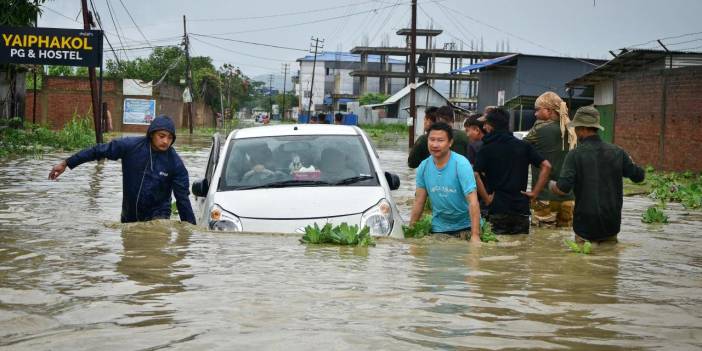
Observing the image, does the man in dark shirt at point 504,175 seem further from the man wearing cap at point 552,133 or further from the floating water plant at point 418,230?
the man wearing cap at point 552,133

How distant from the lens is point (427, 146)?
10727 mm

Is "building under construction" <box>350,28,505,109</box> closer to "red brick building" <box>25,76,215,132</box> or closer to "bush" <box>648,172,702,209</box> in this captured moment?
"red brick building" <box>25,76,215,132</box>

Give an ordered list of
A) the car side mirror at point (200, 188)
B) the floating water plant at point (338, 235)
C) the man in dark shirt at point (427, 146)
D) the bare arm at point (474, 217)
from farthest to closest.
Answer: the man in dark shirt at point (427, 146) → the car side mirror at point (200, 188) → the bare arm at point (474, 217) → the floating water plant at point (338, 235)

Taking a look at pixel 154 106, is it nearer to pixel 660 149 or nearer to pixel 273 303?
pixel 660 149

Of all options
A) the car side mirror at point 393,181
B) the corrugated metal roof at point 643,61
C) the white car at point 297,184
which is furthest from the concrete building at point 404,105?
the car side mirror at point 393,181

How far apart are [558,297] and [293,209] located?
3091 millimetres

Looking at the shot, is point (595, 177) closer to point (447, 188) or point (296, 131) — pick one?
point (447, 188)

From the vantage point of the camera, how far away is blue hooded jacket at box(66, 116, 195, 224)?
29.8 feet

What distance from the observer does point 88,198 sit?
16.2 meters

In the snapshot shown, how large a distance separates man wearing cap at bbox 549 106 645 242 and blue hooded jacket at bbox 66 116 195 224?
3.51 meters

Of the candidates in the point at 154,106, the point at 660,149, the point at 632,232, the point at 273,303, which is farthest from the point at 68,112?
the point at 273,303

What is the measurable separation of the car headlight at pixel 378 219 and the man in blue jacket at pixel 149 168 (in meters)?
1.79

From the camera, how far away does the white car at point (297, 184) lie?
8.66 metres

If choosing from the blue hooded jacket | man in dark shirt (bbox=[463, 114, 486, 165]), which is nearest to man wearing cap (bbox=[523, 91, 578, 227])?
man in dark shirt (bbox=[463, 114, 486, 165])
